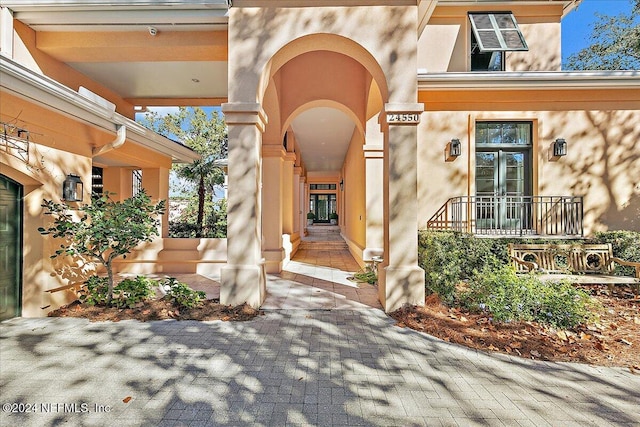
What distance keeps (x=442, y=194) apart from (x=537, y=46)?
483 cm

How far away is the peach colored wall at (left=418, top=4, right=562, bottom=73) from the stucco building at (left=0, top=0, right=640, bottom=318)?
37mm

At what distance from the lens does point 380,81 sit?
4.55 meters

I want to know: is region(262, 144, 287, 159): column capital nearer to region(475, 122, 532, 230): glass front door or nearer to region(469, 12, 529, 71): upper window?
region(475, 122, 532, 230): glass front door

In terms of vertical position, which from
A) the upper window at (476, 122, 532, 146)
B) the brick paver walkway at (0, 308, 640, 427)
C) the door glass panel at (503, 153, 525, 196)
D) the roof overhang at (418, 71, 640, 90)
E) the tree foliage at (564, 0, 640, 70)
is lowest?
the brick paver walkway at (0, 308, 640, 427)

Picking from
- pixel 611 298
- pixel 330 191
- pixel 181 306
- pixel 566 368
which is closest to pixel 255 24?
pixel 181 306

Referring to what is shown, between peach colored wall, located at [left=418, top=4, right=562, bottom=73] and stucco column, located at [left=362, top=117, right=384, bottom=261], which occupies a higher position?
peach colored wall, located at [left=418, top=4, right=562, bottom=73]

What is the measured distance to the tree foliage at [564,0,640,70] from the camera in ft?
31.2

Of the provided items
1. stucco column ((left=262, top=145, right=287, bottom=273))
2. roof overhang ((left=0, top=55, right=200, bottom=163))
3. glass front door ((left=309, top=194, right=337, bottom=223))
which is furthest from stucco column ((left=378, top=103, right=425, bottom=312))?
glass front door ((left=309, top=194, right=337, bottom=223))

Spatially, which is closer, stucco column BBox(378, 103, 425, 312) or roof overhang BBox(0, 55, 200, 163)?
roof overhang BBox(0, 55, 200, 163)

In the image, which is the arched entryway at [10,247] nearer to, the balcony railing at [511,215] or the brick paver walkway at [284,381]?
the brick paver walkway at [284,381]

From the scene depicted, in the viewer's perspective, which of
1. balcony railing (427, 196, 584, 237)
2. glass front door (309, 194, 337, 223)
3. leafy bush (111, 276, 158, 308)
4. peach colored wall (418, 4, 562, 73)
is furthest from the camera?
glass front door (309, 194, 337, 223)

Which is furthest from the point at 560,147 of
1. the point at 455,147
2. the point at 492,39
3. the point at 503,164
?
the point at 492,39

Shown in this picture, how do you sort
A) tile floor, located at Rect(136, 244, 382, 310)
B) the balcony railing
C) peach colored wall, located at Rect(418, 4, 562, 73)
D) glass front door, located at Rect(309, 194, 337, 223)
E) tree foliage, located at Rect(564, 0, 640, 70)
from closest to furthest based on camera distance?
tile floor, located at Rect(136, 244, 382, 310) → the balcony railing → peach colored wall, located at Rect(418, 4, 562, 73) → tree foliage, located at Rect(564, 0, 640, 70) → glass front door, located at Rect(309, 194, 337, 223)

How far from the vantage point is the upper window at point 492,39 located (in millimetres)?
6849
